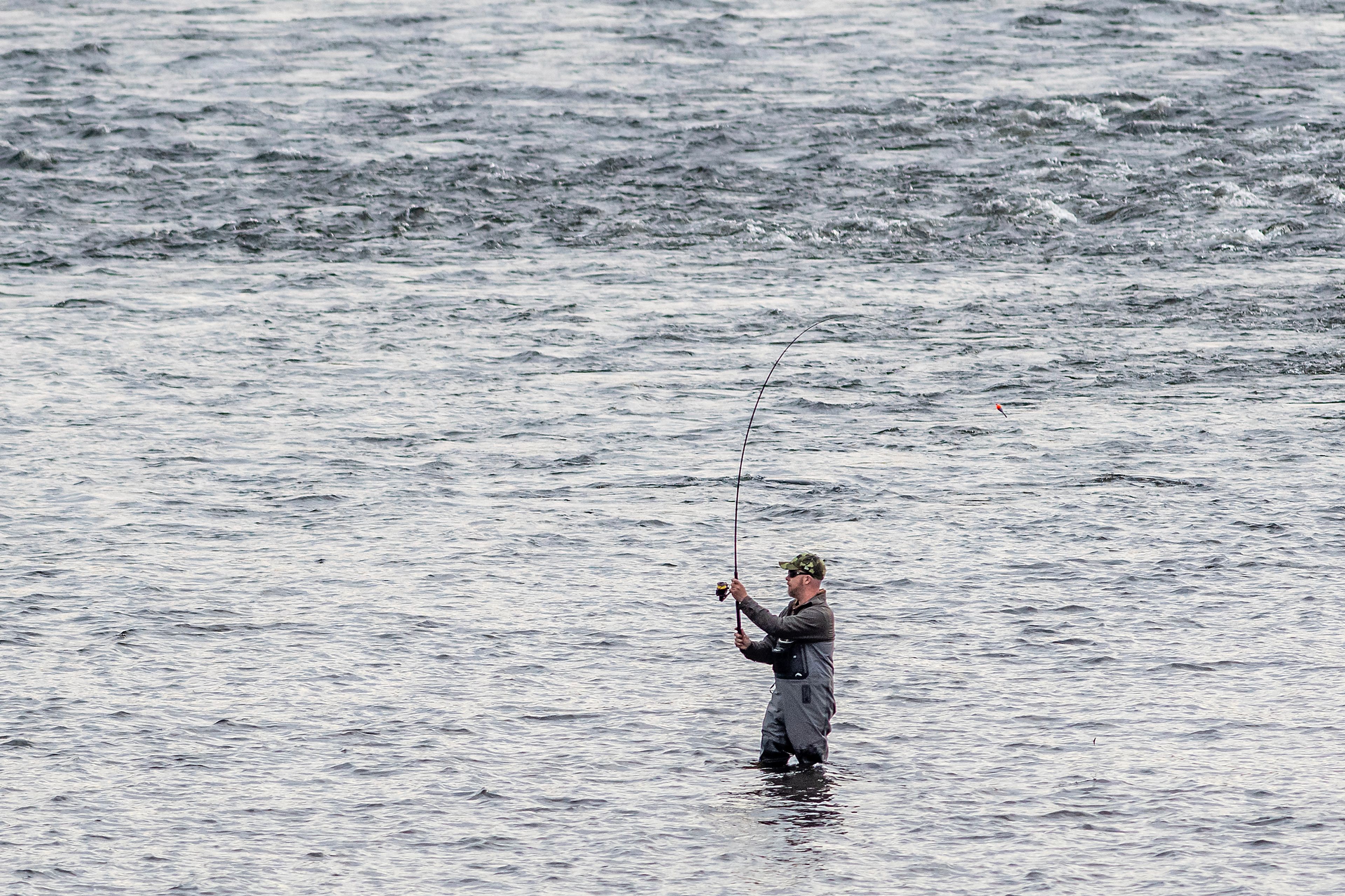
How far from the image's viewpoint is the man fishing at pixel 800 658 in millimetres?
10672

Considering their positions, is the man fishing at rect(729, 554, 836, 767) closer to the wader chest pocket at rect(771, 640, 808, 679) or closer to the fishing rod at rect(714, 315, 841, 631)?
the wader chest pocket at rect(771, 640, 808, 679)

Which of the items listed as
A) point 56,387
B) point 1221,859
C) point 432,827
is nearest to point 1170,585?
point 1221,859

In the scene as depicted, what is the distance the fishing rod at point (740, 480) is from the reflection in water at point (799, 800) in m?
0.86

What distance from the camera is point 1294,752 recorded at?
37.8 ft

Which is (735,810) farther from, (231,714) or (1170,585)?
(1170,585)

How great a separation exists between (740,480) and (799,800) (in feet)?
18.4

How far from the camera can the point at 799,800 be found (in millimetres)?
10867

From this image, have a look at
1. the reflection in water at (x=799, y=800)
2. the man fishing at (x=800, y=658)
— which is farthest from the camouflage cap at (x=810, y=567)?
the reflection in water at (x=799, y=800)

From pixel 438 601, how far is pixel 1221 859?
20.4ft

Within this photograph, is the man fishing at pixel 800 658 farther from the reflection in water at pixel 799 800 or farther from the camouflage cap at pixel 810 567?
the reflection in water at pixel 799 800

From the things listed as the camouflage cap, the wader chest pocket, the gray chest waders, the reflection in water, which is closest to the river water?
the reflection in water

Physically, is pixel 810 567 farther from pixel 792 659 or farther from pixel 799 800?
pixel 799 800

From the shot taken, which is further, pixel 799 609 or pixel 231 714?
pixel 231 714

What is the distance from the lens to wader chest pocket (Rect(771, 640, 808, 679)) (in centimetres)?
1077
